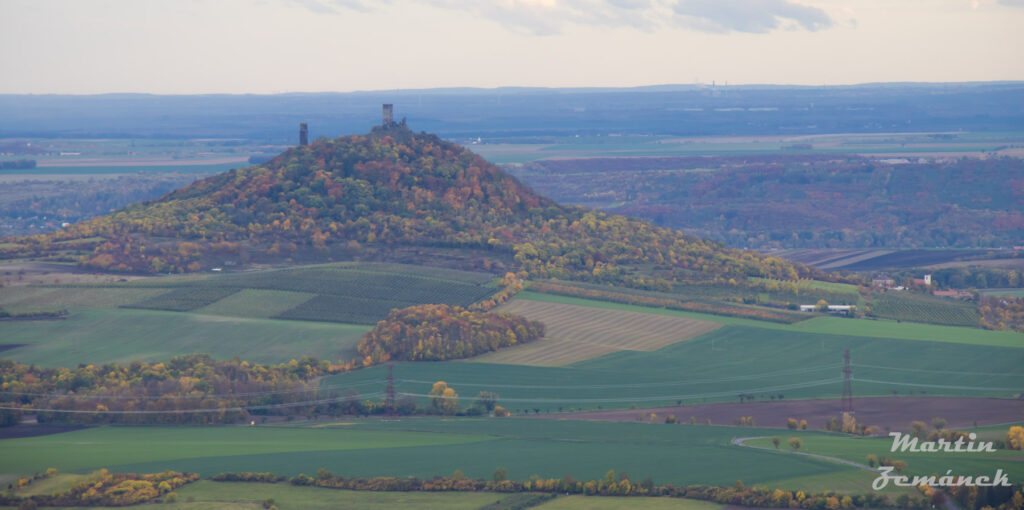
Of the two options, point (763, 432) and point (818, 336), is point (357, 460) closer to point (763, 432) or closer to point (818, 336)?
point (763, 432)

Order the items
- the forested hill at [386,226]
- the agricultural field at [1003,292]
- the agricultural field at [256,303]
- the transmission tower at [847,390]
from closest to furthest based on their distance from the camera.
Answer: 1. the transmission tower at [847,390]
2. the agricultural field at [256,303]
3. the agricultural field at [1003,292]
4. the forested hill at [386,226]

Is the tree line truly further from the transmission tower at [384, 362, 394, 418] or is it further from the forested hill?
the forested hill

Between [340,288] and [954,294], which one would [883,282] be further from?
[340,288]

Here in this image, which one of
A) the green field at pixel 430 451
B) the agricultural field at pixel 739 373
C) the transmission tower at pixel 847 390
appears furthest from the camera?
the agricultural field at pixel 739 373

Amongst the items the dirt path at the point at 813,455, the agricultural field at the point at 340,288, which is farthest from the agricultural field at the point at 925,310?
the dirt path at the point at 813,455

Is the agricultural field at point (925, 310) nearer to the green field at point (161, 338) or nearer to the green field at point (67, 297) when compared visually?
the green field at point (161, 338)

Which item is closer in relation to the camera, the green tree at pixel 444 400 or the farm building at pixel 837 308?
the green tree at pixel 444 400
